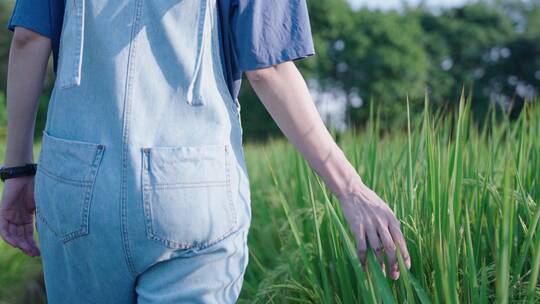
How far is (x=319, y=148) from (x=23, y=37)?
632 mm

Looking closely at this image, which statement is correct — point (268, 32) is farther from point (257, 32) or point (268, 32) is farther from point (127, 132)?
point (127, 132)

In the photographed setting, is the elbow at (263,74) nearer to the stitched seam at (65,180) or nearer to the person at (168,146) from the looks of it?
the person at (168,146)

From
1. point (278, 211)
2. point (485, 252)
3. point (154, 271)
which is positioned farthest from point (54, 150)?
point (278, 211)

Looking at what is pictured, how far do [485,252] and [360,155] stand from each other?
829 millimetres

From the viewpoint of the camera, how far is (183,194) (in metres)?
1.09

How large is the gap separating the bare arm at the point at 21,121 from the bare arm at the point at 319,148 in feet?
1.49

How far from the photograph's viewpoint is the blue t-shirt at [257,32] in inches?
44.6

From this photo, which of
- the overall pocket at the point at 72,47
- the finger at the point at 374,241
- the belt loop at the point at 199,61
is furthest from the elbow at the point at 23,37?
the finger at the point at 374,241

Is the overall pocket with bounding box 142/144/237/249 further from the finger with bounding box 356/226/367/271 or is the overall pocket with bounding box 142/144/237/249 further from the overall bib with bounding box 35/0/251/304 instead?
the finger with bounding box 356/226/367/271

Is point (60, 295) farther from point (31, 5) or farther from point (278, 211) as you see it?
point (278, 211)

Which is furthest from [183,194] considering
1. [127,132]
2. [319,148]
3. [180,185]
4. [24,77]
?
[24,77]

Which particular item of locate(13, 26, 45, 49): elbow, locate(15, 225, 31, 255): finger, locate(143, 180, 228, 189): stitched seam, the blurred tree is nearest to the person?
locate(143, 180, 228, 189): stitched seam

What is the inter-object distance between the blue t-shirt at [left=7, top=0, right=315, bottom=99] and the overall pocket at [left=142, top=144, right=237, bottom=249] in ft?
0.55

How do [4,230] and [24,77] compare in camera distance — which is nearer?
[24,77]
